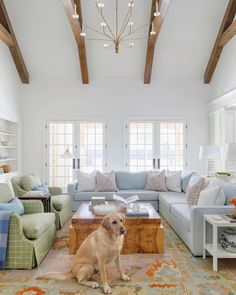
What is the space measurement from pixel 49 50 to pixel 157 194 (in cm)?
436

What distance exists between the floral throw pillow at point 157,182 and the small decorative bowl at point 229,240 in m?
3.14

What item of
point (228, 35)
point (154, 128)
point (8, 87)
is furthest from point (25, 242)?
point (228, 35)

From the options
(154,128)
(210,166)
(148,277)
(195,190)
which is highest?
(154,128)

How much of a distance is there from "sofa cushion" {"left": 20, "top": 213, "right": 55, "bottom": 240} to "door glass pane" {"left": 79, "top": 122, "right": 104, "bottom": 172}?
3.88 m

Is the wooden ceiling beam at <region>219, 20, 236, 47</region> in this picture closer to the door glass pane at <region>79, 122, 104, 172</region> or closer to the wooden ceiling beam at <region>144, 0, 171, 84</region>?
the wooden ceiling beam at <region>144, 0, 171, 84</region>

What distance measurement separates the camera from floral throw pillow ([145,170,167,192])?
22.0 ft

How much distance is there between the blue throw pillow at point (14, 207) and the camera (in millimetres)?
3762

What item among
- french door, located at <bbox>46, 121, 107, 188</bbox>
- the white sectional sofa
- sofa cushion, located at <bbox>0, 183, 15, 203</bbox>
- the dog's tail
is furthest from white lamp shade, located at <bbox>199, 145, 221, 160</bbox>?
the dog's tail

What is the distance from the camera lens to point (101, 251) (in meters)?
2.91

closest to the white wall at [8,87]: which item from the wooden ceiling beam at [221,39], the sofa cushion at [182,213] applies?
the sofa cushion at [182,213]

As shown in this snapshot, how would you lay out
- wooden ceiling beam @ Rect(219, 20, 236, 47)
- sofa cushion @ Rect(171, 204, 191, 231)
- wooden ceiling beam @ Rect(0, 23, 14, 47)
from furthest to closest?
1. wooden ceiling beam @ Rect(0, 23, 14, 47)
2. wooden ceiling beam @ Rect(219, 20, 236, 47)
3. sofa cushion @ Rect(171, 204, 191, 231)

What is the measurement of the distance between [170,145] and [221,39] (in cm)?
290

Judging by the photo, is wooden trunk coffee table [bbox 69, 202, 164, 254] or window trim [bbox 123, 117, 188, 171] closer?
wooden trunk coffee table [bbox 69, 202, 164, 254]

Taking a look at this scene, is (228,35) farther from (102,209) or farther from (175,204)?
(102,209)
